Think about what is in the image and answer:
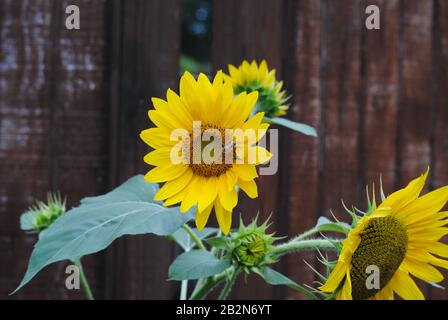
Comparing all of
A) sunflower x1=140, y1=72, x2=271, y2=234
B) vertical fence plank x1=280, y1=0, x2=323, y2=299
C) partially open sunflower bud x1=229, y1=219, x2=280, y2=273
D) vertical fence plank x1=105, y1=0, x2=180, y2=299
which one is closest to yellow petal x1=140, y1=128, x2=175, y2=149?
sunflower x1=140, y1=72, x2=271, y2=234

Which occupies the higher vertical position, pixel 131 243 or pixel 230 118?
pixel 230 118

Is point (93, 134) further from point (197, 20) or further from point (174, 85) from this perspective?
point (197, 20)

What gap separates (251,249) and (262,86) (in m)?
0.29

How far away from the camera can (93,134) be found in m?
1.09

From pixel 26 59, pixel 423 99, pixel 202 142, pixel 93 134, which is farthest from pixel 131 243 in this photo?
pixel 423 99

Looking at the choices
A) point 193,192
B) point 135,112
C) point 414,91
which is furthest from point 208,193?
point 414,91

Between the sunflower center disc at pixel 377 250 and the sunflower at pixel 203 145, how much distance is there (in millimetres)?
119

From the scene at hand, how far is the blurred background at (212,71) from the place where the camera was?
1069 mm

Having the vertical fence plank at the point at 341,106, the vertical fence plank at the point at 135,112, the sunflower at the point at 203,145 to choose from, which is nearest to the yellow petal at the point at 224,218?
the sunflower at the point at 203,145

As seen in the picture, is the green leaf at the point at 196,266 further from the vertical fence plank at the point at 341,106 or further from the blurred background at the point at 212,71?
the vertical fence plank at the point at 341,106

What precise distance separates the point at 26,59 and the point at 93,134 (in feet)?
0.64

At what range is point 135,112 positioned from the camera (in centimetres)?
108

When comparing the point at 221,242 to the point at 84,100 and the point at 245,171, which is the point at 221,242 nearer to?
the point at 245,171
